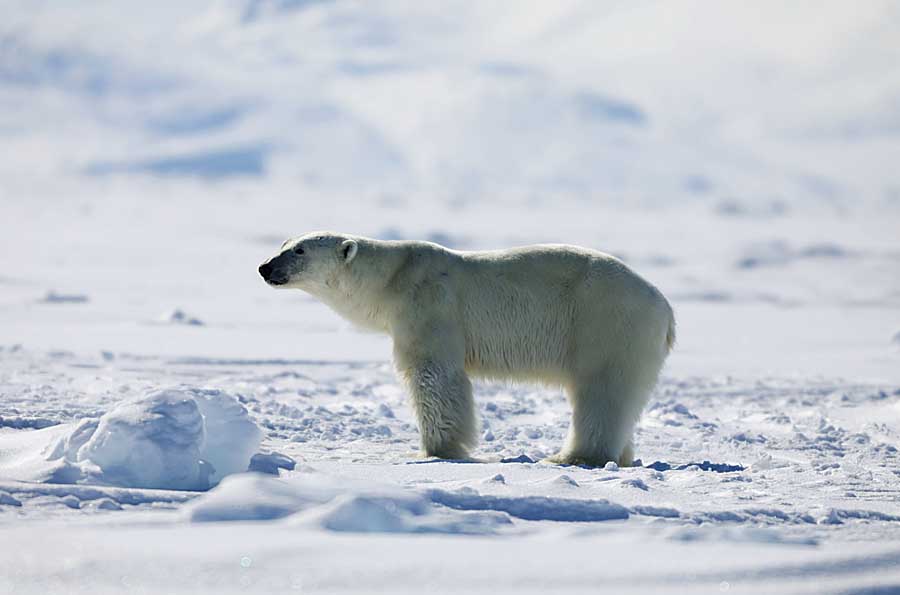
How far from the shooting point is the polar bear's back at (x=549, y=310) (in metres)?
5.29

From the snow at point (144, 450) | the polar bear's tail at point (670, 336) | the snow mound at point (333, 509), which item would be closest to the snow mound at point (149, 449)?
the snow at point (144, 450)

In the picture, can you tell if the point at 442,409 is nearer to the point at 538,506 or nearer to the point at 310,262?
the point at 310,262

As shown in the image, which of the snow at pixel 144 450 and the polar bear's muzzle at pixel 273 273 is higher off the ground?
the polar bear's muzzle at pixel 273 273

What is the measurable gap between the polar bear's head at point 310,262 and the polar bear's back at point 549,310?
2.09ft

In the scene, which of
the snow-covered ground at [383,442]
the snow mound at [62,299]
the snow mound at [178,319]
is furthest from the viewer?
the snow mound at [62,299]

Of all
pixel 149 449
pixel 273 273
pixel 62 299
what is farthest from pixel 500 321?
pixel 62 299

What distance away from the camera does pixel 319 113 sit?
110188mm

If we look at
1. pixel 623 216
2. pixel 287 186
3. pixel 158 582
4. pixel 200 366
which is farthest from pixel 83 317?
pixel 287 186

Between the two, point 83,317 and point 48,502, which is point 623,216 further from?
point 48,502

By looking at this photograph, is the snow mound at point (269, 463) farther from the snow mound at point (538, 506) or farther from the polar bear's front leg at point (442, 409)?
the polar bear's front leg at point (442, 409)

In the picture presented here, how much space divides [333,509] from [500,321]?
2329mm

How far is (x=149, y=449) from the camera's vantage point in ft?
13.0

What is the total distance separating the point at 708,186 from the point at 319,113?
124 feet

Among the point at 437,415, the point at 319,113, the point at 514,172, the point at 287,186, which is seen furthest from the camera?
the point at 319,113
